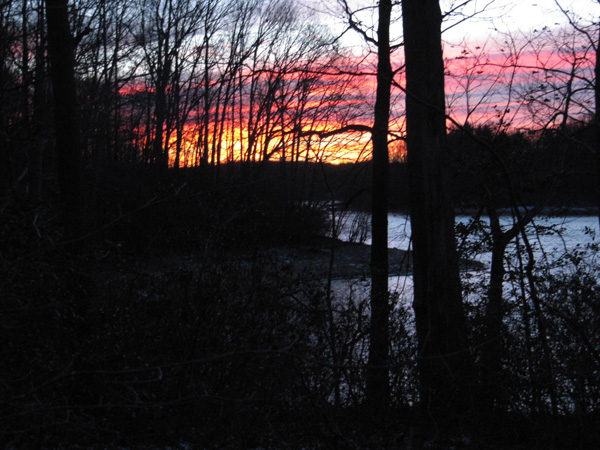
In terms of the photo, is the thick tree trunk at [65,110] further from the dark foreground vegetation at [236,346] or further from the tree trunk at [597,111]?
the tree trunk at [597,111]

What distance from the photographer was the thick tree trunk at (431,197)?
25.6 feet

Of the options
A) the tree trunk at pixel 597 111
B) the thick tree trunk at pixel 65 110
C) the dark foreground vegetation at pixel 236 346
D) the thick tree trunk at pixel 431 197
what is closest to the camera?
the dark foreground vegetation at pixel 236 346

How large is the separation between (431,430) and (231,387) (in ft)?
7.70

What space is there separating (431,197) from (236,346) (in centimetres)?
312

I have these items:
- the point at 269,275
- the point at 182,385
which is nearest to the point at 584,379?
the point at 269,275

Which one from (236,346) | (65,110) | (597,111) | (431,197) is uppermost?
(597,111)

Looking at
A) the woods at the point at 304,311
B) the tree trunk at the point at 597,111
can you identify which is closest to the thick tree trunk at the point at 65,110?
the woods at the point at 304,311

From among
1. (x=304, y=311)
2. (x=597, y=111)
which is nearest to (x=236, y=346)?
(x=304, y=311)

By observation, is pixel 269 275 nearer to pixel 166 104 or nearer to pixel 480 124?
pixel 480 124

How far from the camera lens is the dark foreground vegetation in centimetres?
540

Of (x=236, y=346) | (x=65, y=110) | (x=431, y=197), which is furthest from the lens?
(x=431, y=197)

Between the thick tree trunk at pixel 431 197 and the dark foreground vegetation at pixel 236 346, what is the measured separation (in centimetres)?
42

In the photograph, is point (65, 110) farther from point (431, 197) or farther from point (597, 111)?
point (597, 111)

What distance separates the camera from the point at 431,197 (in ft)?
25.7
